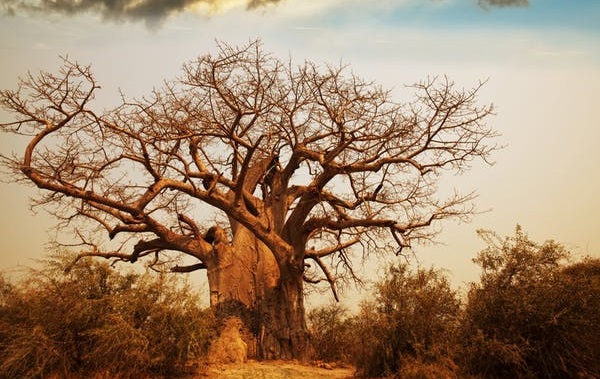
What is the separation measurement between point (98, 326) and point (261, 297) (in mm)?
4444

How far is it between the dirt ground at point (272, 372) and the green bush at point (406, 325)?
31.9 inches

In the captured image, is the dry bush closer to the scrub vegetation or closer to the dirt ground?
the dirt ground

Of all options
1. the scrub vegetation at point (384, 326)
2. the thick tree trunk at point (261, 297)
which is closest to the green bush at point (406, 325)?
the scrub vegetation at point (384, 326)

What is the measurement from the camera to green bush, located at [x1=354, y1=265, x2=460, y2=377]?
8.77 m

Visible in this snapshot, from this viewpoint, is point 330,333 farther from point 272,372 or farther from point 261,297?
point 272,372

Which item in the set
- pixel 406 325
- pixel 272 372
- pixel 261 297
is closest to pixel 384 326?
pixel 406 325

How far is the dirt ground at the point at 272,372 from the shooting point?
9.52m

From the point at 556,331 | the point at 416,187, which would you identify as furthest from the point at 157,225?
the point at 556,331

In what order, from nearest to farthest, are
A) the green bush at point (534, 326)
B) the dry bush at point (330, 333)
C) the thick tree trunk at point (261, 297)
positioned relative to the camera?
the green bush at point (534, 326) → the thick tree trunk at point (261, 297) → the dry bush at point (330, 333)

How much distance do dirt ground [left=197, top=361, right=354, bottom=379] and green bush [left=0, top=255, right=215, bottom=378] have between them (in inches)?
19.4

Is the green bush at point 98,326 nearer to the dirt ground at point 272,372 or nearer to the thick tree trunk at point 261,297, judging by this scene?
the dirt ground at point 272,372

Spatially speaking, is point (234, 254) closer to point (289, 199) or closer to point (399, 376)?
point (289, 199)

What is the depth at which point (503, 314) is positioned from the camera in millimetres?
8195

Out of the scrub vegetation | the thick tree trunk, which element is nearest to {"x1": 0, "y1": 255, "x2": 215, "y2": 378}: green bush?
the scrub vegetation
